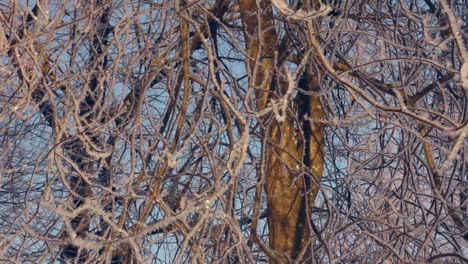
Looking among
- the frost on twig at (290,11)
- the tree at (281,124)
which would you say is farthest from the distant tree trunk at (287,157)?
the frost on twig at (290,11)

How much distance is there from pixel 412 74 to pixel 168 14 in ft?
5.65

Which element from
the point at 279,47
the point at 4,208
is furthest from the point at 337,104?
the point at 4,208

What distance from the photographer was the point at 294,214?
14.0 feet

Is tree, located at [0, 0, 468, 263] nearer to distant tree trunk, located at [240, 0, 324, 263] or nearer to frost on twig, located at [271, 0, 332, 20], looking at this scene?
distant tree trunk, located at [240, 0, 324, 263]

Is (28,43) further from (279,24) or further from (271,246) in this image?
(271,246)

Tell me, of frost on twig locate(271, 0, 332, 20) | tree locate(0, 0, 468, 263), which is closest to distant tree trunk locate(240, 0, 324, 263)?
tree locate(0, 0, 468, 263)

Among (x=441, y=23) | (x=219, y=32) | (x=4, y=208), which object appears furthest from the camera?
(x=4, y=208)

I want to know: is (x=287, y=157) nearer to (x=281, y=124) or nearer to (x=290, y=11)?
(x=281, y=124)

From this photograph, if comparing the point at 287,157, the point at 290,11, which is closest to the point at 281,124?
the point at 287,157

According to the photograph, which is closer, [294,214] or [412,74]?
[412,74]

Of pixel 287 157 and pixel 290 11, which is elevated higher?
pixel 287 157

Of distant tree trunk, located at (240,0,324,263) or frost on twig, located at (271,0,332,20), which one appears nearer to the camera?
frost on twig, located at (271,0,332,20)

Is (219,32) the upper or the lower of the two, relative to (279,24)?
upper

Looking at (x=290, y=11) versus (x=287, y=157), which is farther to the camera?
(x=287, y=157)
